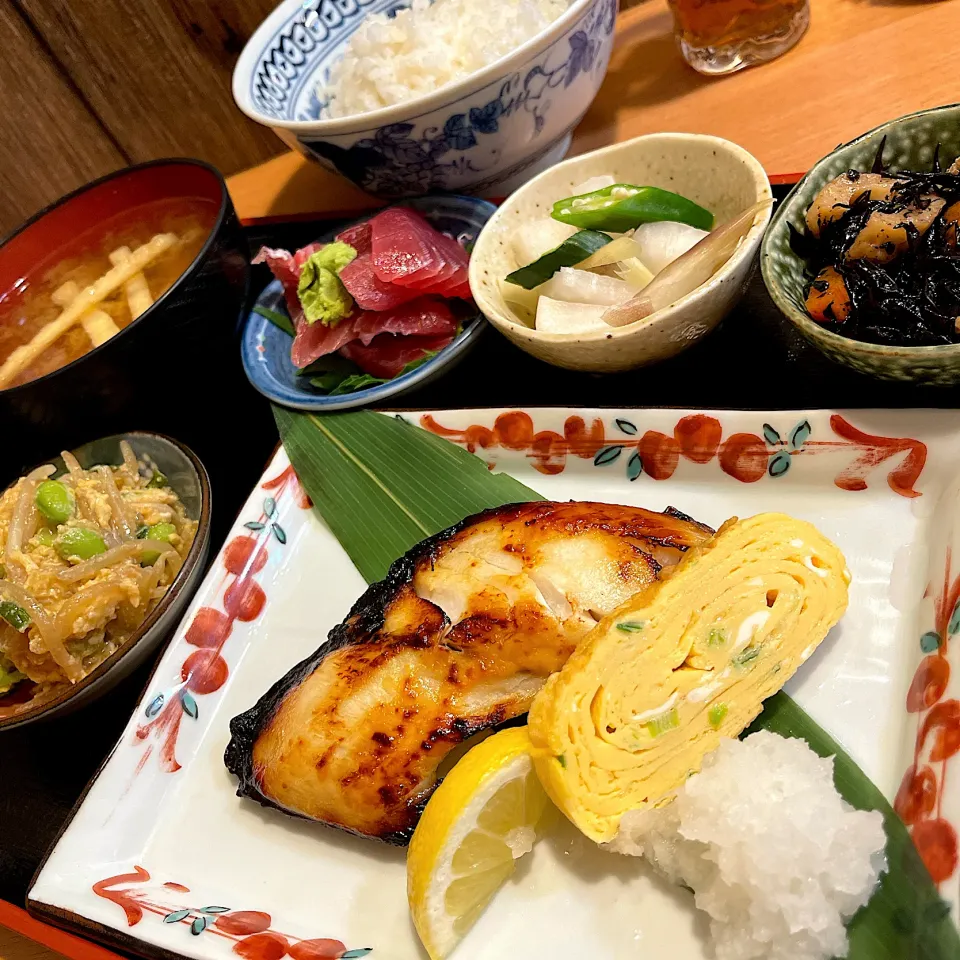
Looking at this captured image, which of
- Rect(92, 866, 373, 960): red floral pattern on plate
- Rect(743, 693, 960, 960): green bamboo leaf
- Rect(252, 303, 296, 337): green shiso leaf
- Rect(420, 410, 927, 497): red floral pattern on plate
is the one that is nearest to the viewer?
Rect(743, 693, 960, 960): green bamboo leaf

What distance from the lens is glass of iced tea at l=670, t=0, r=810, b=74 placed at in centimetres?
248

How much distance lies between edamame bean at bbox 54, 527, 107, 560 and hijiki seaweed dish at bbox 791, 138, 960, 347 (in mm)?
Result: 1722

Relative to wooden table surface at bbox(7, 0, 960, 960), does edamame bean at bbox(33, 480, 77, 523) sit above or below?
above

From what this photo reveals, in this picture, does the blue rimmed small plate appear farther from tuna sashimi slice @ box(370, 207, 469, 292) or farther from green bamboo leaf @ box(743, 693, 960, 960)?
green bamboo leaf @ box(743, 693, 960, 960)

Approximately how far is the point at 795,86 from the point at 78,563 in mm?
2453

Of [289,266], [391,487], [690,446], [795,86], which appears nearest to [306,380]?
[289,266]

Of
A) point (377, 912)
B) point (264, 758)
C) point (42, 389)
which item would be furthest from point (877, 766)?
point (42, 389)

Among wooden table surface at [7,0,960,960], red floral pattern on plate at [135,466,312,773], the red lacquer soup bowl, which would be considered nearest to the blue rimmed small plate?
the red lacquer soup bowl

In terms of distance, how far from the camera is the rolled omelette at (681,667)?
1.13 meters

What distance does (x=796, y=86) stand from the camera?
2434 mm

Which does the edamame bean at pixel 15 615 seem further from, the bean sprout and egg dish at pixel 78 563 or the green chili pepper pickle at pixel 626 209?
the green chili pepper pickle at pixel 626 209

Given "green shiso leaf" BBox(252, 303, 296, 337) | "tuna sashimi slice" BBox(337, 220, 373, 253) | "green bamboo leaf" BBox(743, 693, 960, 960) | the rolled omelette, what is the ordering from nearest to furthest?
"green bamboo leaf" BBox(743, 693, 960, 960) → the rolled omelette → "tuna sashimi slice" BBox(337, 220, 373, 253) → "green shiso leaf" BBox(252, 303, 296, 337)

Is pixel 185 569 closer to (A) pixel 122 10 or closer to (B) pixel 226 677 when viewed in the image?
(B) pixel 226 677

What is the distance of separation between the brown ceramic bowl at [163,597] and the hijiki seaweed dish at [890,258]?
4.81 ft
